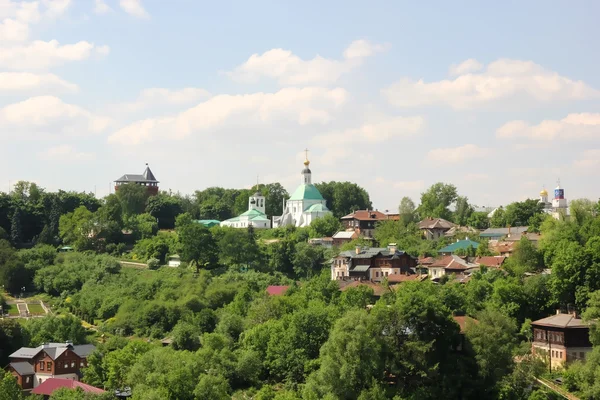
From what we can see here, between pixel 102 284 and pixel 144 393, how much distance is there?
22263 millimetres

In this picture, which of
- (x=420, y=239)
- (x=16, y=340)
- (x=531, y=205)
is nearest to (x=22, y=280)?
(x=16, y=340)

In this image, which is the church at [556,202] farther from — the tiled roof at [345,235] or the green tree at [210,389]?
the green tree at [210,389]

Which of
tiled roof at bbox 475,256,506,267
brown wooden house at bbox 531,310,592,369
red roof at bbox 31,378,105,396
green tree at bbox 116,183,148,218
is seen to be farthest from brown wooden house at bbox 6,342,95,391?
green tree at bbox 116,183,148,218

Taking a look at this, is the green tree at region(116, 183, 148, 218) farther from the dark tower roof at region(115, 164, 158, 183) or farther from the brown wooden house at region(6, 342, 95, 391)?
the brown wooden house at region(6, 342, 95, 391)

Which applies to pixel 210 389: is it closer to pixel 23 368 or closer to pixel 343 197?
pixel 23 368

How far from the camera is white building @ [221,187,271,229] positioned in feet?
261

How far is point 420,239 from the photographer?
64.6 metres

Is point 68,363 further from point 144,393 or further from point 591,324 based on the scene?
point 591,324

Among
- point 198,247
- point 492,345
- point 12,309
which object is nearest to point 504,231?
point 198,247

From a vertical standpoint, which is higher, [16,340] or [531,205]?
[531,205]

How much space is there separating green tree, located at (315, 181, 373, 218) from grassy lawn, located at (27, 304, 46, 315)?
113 ft

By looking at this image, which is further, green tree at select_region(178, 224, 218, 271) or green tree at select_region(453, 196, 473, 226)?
green tree at select_region(453, 196, 473, 226)

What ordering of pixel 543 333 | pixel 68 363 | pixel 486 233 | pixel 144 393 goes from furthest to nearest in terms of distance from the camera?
pixel 486 233 → pixel 68 363 → pixel 543 333 → pixel 144 393

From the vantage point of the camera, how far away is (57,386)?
131 ft
